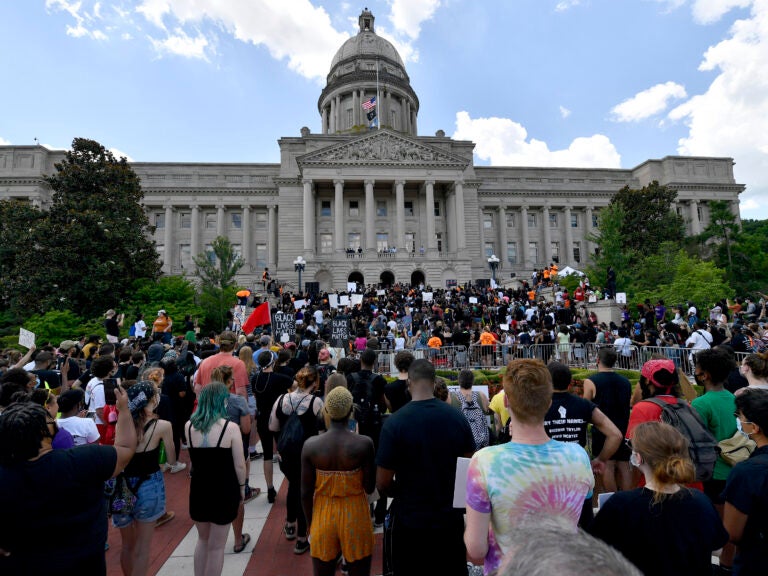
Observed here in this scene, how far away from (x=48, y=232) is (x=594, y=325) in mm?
31683

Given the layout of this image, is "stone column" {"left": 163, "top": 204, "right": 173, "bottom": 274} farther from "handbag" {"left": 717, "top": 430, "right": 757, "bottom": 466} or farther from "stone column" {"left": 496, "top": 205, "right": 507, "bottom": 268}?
"handbag" {"left": 717, "top": 430, "right": 757, "bottom": 466}

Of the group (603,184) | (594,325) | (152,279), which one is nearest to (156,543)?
(594,325)

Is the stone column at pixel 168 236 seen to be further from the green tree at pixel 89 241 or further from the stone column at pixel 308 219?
the green tree at pixel 89 241

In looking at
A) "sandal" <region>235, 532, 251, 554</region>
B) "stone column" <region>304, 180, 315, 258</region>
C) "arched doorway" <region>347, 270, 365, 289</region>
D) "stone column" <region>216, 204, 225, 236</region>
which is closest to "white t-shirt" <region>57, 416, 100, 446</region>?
"sandal" <region>235, 532, 251, 554</region>

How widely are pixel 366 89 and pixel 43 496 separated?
76.3 m

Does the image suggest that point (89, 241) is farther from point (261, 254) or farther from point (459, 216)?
point (459, 216)

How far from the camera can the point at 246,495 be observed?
6668 millimetres

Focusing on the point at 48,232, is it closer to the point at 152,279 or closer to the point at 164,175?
the point at 152,279

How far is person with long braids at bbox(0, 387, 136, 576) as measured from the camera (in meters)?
2.76

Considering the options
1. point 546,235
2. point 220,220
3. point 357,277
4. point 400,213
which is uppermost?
point 220,220

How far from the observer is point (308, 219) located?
49.3 metres

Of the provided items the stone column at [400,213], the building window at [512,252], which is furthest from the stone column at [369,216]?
the building window at [512,252]

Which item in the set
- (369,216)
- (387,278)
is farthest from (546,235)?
(369,216)

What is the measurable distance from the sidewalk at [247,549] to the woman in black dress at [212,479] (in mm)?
750
